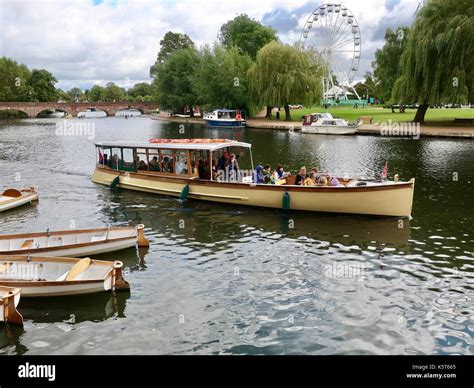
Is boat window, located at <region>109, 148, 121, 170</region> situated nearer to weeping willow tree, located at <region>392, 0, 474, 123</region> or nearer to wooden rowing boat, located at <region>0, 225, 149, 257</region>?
wooden rowing boat, located at <region>0, 225, 149, 257</region>

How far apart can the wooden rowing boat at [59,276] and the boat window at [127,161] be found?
49.0 ft

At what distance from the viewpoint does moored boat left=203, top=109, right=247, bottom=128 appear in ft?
255

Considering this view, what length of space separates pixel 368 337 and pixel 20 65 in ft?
541

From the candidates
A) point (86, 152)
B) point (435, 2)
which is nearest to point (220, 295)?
point (86, 152)

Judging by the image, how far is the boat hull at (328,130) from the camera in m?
60.4

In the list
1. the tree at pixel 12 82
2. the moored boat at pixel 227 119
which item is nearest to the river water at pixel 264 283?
the moored boat at pixel 227 119

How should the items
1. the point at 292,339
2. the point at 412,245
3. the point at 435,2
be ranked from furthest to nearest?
1. the point at 435,2
2. the point at 412,245
3. the point at 292,339

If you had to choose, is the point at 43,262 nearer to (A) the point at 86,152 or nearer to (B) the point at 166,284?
(B) the point at 166,284

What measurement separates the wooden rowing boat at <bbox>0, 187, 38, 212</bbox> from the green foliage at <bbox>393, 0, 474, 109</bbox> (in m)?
45.2

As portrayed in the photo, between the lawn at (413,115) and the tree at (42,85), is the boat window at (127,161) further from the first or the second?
the tree at (42,85)

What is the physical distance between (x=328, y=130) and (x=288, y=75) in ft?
49.0

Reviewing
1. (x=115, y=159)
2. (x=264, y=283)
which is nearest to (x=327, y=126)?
(x=115, y=159)

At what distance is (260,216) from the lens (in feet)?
77.5
